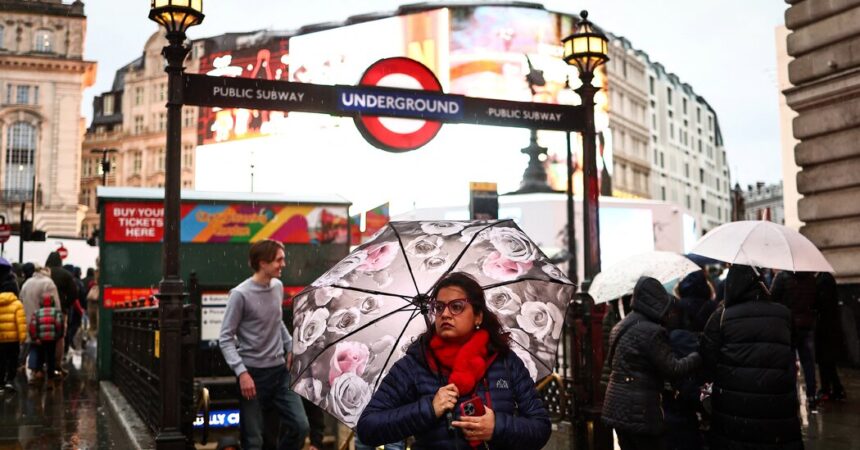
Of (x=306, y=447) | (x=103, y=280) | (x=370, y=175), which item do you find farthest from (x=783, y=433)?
(x=370, y=175)

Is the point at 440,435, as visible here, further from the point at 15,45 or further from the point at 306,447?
the point at 15,45

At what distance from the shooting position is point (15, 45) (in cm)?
7831

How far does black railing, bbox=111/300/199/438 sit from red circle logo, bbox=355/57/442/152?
8.73ft

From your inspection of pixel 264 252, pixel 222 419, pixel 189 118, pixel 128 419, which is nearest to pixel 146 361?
pixel 128 419

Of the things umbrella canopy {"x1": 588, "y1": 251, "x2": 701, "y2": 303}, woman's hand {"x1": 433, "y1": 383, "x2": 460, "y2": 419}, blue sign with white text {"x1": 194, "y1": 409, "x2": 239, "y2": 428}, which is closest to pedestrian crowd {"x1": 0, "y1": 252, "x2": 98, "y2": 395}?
blue sign with white text {"x1": 194, "y1": 409, "x2": 239, "y2": 428}

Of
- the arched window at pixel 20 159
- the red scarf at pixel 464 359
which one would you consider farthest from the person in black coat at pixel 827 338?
the arched window at pixel 20 159

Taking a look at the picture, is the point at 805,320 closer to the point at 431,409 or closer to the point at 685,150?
the point at 431,409

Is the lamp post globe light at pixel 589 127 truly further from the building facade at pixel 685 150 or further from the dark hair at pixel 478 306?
the building facade at pixel 685 150

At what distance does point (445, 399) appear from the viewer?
3.27m

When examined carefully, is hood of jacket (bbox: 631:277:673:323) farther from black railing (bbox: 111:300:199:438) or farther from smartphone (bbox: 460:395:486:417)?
black railing (bbox: 111:300:199:438)

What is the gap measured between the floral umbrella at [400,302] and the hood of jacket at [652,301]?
0.76 metres

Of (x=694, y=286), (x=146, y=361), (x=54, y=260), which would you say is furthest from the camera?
(x=54, y=260)

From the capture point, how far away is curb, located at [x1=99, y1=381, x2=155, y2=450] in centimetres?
845

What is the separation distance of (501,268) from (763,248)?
1942mm
